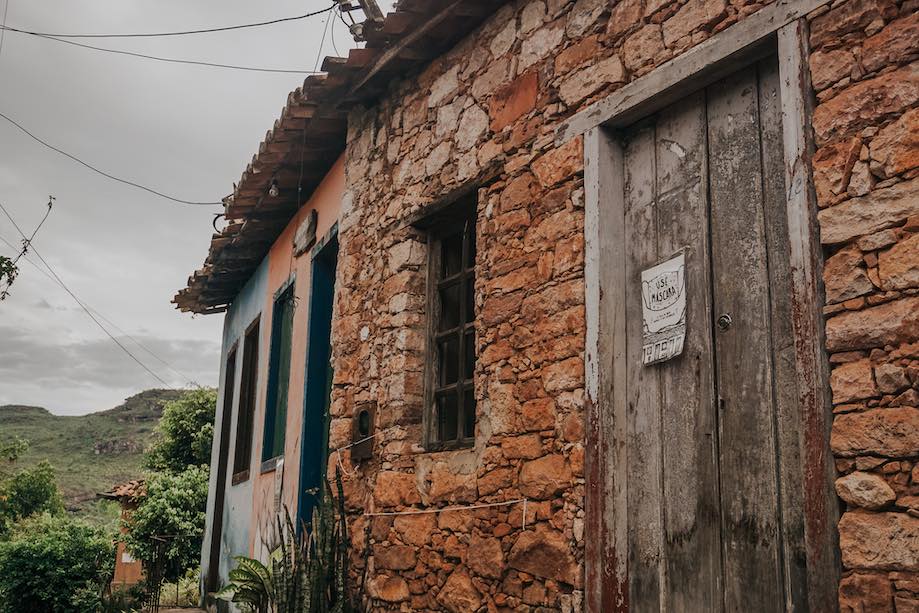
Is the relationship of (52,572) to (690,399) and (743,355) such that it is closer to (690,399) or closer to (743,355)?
(690,399)

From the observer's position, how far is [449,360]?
4.63 meters

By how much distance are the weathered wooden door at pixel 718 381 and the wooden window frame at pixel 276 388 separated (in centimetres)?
438

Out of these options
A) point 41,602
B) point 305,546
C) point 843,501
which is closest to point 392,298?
point 305,546

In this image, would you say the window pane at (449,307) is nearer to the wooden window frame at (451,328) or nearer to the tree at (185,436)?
the wooden window frame at (451,328)

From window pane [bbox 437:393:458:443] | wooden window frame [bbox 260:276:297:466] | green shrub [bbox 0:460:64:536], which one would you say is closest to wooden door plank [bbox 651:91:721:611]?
window pane [bbox 437:393:458:443]

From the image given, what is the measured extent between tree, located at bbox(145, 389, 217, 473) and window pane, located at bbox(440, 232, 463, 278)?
12255mm

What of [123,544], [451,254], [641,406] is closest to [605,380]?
[641,406]

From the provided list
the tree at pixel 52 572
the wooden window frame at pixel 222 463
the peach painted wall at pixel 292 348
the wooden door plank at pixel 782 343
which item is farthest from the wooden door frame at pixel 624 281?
the tree at pixel 52 572

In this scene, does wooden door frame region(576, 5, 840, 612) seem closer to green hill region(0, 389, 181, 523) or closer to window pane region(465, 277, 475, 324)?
window pane region(465, 277, 475, 324)

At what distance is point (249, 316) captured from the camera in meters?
9.42

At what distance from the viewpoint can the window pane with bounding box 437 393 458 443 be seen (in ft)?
14.7

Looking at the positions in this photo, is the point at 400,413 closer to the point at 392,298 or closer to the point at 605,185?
the point at 392,298

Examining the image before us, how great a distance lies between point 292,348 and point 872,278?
5.31 metres

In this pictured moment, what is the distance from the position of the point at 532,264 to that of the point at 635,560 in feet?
4.45
